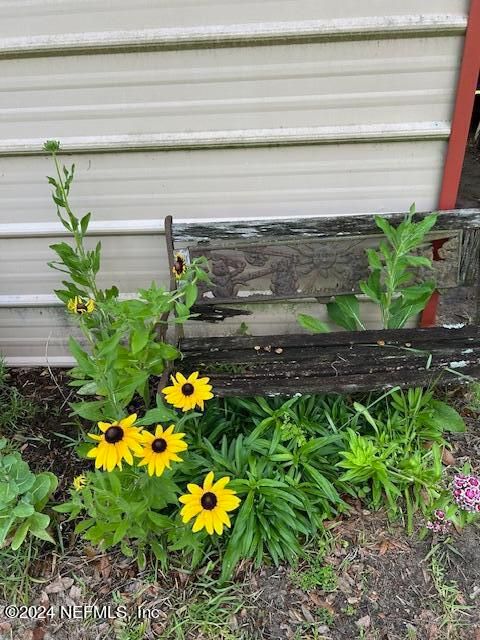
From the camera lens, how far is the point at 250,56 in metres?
2.12

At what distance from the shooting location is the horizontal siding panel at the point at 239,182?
232cm

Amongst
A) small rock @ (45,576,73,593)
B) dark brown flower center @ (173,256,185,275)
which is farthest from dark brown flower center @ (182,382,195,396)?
small rock @ (45,576,73,593)

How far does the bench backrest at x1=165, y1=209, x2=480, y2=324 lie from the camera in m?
2.37

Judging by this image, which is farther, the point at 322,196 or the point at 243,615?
the point at 322,196

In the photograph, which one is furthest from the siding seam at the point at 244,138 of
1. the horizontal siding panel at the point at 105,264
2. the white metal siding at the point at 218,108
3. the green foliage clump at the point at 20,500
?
the green foliage clump at the point at 20,500

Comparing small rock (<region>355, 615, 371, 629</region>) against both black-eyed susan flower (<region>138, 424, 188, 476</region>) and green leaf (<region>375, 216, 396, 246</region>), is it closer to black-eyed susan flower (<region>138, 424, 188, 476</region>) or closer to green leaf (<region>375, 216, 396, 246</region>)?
black-eyed susan flower (<region>138, 424, 188, 476</region>)

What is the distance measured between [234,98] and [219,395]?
1269 mm

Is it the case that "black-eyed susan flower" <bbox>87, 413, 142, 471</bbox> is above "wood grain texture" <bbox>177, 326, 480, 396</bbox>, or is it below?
above

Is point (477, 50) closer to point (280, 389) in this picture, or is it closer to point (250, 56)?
point (250, 56)

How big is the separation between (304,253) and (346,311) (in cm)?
37

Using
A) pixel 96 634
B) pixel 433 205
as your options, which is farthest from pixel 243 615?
pixel 433 205

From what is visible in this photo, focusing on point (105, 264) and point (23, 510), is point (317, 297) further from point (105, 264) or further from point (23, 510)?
point (23, 510)

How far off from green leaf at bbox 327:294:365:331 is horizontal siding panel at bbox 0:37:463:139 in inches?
32.1

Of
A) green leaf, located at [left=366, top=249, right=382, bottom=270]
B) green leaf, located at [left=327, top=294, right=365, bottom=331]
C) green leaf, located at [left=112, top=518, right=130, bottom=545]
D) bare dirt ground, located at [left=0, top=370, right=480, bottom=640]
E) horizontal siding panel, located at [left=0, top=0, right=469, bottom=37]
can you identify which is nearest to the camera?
green leaf, located at [left=112, top=518, right=130, bottom=545]
